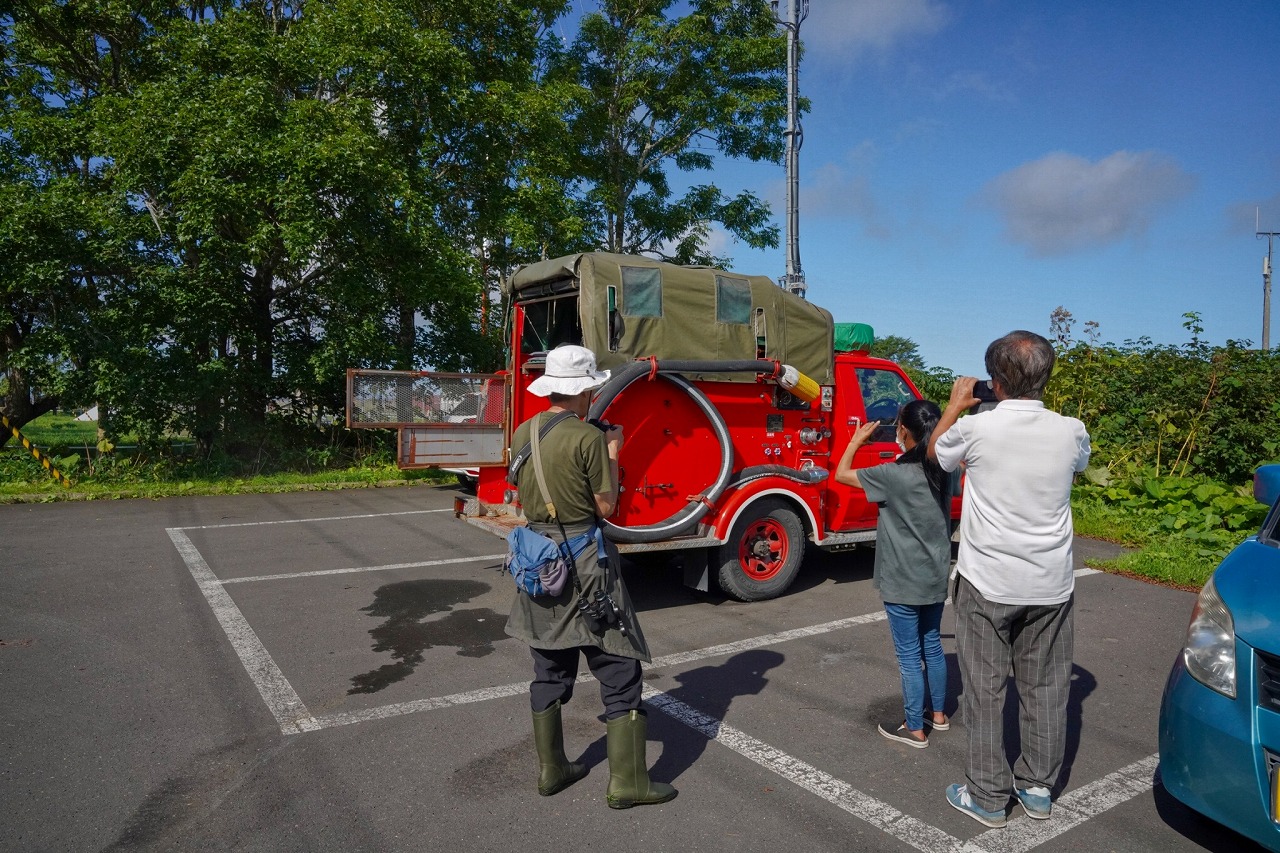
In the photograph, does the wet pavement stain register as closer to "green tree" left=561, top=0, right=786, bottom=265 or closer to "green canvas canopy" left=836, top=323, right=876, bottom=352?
"green canvas canopy" left=836, top=323, right=876, bottom=352

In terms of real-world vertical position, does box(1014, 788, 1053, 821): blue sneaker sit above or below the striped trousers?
below

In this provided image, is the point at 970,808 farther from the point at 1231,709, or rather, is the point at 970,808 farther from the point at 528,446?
the point at 528,446

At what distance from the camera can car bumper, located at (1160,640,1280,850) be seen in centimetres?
268

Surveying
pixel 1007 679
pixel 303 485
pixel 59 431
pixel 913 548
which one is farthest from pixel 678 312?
pixel 59 431

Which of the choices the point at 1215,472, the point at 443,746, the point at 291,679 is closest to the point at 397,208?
the point at 291,679

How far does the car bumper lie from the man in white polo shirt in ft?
1.23

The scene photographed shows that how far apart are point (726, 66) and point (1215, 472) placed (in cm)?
1448

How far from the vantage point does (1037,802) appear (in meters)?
3.29

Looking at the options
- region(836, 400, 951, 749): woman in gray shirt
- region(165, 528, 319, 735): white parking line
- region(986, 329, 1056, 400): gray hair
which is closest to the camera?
region(986, 329, 1056, 400): gray hair

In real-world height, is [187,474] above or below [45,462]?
below

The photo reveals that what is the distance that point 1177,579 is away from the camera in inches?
296

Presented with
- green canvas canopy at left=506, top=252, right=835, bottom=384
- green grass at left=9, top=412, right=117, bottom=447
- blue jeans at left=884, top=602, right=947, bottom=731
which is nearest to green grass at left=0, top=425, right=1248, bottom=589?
green canvas canopy at left=506, top=252, right=835, bottom=384

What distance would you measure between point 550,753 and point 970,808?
1.72m

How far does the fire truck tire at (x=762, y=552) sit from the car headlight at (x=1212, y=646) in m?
3.50
